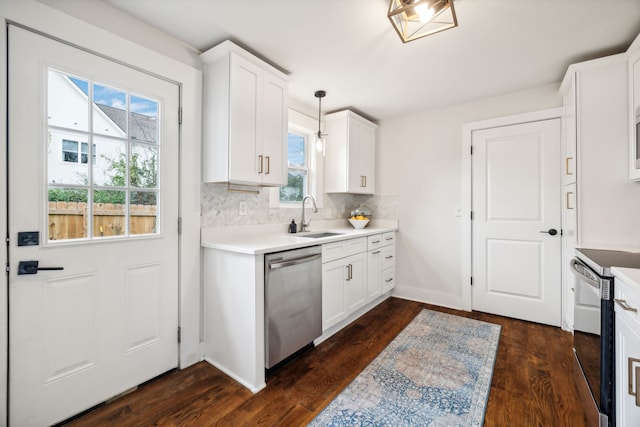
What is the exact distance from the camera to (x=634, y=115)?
199 centimetres

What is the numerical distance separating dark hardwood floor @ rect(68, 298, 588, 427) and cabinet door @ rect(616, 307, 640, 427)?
441mm

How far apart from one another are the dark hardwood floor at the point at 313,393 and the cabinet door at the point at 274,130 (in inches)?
57.7

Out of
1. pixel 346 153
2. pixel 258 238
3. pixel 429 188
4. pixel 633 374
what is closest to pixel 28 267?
pixel 258 238

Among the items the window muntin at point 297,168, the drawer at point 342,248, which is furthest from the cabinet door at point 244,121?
the window muntin at point 297,168

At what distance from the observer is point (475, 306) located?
3.22 metres

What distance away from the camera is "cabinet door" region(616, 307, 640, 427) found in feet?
3.66

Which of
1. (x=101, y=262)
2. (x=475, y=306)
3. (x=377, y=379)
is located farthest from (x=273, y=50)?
(x=475, y=306)

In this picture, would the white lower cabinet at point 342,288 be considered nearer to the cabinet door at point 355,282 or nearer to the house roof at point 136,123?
the cabinet door at point 355,282

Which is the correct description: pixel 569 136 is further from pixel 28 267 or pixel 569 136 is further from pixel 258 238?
pixel 28 267

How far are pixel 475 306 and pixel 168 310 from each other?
3094 millimetres

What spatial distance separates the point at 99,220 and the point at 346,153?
8.16 ft

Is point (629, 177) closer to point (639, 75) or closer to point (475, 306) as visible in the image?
point (639, 75)

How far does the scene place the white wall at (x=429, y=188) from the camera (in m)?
3.31

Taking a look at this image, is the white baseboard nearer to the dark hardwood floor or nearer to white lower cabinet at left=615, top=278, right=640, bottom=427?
the dark hardwood floor
